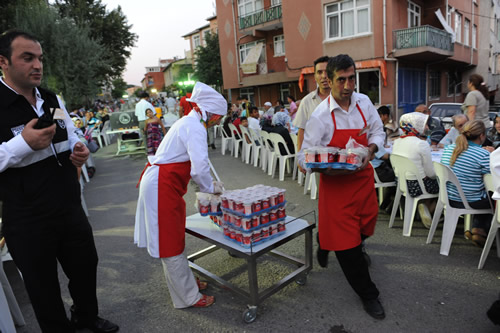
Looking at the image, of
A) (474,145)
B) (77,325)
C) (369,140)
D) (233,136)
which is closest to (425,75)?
(233,136)

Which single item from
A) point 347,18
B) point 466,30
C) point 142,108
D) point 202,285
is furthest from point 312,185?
point 466,30

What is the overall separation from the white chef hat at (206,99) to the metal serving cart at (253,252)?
113 cm

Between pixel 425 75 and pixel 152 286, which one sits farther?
pixel 425 75

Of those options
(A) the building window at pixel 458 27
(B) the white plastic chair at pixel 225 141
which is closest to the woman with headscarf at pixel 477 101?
(B) the white plastic chair at pixel 225 141

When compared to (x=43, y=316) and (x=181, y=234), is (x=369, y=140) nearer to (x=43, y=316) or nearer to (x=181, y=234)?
(x=181, y=234)

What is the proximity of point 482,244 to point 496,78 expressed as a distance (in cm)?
3158

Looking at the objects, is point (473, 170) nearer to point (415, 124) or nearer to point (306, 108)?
point (415, 124)

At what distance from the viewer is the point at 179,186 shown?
9.24 ft

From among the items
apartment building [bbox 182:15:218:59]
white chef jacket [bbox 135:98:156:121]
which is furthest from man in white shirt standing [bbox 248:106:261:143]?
apartment building [bbox 182:15:218:59]

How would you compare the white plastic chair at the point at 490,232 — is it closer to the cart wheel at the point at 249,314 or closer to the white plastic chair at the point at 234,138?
the cart wheel at the point at 249,314

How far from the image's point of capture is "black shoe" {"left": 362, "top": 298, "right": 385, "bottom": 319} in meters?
2.61

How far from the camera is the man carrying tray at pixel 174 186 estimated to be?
106 inches

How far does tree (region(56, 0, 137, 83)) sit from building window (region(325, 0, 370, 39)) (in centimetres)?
1412

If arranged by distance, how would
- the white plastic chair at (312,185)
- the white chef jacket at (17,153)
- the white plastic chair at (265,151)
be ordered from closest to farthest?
the white chef jacket at (17,153) < the white plastic chair at (312,185) < the white plastic chair at (265,151)
